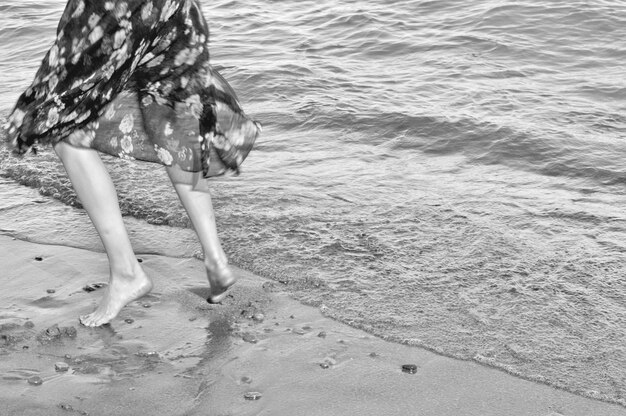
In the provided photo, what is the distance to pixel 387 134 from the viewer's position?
6184 millimetres

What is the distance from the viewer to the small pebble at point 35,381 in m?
3.02

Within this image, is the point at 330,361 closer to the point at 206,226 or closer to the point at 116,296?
the point at 206,226

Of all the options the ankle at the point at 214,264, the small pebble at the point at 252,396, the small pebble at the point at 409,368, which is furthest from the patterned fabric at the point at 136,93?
the small pebble at the point at 409,368

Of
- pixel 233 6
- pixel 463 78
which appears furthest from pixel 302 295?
pixel 233 6

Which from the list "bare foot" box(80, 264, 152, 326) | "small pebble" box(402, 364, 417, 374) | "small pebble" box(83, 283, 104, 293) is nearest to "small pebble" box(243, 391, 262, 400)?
"small pebble" box(402, 364, 417, 374)

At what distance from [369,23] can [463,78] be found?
7.19 feet

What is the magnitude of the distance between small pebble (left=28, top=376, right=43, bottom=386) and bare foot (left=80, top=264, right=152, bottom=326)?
438 mm

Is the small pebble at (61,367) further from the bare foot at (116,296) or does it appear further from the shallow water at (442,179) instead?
the shallow water at (442,179)

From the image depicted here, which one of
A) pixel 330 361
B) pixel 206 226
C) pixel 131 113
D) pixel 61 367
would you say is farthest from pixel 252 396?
pixel 131 113

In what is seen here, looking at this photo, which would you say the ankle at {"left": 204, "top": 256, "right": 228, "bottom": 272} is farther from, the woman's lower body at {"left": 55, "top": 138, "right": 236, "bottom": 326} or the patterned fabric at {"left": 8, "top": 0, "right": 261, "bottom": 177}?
the patterned fabric at {"left": 8, "top": 0, "right": 261, "bottom": 177}

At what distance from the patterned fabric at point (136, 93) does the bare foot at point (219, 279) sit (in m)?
0.35

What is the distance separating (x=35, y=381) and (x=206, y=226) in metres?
0.82

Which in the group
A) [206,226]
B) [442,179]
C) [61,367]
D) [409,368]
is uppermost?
[206,226]

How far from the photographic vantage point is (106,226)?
3.39 metres
